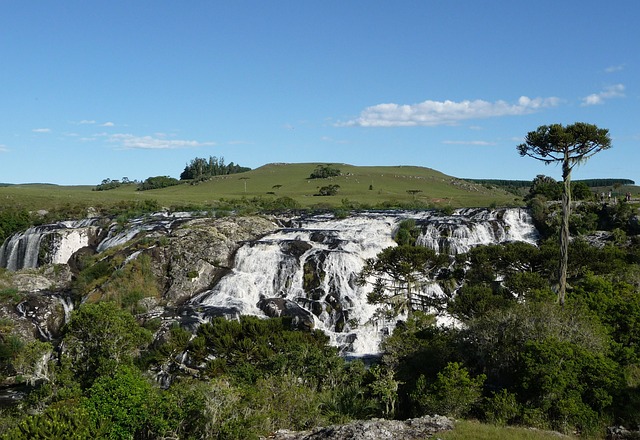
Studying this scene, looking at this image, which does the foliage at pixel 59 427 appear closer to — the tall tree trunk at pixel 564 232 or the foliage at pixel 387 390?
the foliage at pixel 387 390

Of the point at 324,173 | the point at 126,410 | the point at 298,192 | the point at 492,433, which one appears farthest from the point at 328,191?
the point at 492,433

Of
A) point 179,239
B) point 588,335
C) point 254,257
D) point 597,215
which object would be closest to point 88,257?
point 179,239

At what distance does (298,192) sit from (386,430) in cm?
12198

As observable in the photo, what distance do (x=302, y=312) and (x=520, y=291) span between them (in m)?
15.1

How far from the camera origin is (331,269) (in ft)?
148

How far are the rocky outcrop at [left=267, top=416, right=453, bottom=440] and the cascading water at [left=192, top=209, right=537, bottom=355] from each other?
62.5 feet

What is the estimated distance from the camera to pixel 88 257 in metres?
55.5

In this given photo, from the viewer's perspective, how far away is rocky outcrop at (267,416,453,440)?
17.2m

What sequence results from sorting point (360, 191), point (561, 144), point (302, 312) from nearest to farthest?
1. point (561, 144)
2. point (302, 312)
3. point (360, 191)

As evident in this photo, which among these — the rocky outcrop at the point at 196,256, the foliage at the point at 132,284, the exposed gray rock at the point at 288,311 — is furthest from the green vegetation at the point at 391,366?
the rocky outcrop at the point at 196,256

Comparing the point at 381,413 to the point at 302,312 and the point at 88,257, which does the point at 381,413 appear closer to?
the point at 302,312

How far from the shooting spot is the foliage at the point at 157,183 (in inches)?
6801

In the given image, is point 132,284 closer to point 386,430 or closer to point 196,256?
point 196,256

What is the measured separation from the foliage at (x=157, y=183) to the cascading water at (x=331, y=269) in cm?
12533
